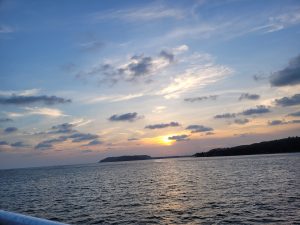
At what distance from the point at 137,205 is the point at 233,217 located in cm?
1551

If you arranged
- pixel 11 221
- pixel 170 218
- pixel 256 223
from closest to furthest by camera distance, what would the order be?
pixel 11 221 → pixel 256 223 → pixel 170 218

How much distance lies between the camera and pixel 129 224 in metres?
30.8

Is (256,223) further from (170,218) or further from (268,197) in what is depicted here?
(268,197)

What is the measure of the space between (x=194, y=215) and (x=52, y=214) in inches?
699

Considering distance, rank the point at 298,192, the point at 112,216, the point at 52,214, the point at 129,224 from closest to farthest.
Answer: the point at 129,224 → the point at 112,216 → the point at 52,214 → the point at 298,192

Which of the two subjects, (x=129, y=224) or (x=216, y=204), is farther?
(x=216, y=204)

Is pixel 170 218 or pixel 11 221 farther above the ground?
pixel 11 221

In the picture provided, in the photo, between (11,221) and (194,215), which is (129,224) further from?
(11,221)

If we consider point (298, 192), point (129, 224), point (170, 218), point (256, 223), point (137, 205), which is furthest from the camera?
point (298, 192)

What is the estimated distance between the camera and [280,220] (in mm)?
28781

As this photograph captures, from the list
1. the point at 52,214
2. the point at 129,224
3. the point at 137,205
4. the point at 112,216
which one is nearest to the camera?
the point at 129,224

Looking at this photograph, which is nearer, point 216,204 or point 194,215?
point 194,215

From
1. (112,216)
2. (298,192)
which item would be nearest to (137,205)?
(112,216)

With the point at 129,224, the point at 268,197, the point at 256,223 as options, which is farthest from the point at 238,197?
the point at 129,224
